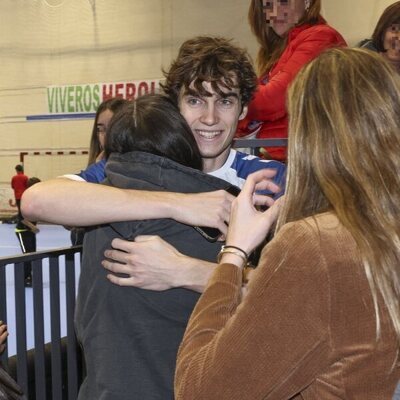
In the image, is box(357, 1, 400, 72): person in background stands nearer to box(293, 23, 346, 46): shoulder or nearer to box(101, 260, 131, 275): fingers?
box(293, 23, 346, 46): shoulder

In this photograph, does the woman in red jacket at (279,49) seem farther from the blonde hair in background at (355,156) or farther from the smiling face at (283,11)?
the blonde hair in background at (355,156)

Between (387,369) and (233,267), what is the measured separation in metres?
0.32

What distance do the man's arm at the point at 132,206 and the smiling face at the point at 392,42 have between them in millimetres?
1528

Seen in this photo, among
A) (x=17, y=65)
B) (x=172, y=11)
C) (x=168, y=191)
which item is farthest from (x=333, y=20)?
(x=168, y=191)

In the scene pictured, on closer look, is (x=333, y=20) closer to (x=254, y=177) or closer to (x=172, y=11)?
(x=172, y=11)

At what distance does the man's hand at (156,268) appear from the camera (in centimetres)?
128

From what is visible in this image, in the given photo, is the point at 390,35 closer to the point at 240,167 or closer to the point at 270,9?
the point at 270,9

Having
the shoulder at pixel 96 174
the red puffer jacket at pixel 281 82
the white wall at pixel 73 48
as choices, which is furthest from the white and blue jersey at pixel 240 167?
the white wall at pixel 73 48

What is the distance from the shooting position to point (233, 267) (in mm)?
1069

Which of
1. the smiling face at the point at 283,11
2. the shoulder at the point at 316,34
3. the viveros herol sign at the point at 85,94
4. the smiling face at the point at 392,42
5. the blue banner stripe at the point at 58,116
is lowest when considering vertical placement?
the blue banner stripe at the point at 58,116

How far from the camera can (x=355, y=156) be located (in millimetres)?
963

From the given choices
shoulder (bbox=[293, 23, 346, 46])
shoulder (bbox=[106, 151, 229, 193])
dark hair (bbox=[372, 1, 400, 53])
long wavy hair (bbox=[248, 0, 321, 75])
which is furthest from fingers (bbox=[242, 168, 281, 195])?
dark hair (bbox=[372, 1, 400, 53])

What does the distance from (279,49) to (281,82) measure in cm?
29

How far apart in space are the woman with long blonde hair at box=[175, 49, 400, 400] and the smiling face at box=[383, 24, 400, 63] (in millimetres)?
1624
